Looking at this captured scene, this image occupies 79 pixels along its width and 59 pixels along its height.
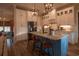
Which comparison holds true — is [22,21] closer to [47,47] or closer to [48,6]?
[48,6]

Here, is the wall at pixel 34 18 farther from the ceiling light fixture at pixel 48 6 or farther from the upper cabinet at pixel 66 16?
the upper cabinet at pixel 66 16

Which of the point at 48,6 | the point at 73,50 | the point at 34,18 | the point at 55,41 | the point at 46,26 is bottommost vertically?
the point at 73,50

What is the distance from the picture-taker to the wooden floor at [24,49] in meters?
2.17

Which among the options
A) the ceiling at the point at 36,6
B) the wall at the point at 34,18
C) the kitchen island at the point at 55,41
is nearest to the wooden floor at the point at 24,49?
the kitchen island at the point at 55,41

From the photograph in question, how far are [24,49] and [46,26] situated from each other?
0.58 meters

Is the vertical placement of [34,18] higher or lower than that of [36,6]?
lower

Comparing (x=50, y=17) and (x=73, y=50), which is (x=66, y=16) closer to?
(x=50, y=17)

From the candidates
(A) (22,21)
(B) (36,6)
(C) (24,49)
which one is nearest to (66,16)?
(B) (36,6)

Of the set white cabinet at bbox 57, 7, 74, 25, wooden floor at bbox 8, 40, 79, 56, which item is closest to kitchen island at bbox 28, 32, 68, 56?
wooden floor at bbox 8, 40, 79, 56

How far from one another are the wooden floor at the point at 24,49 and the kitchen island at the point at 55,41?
0.11m

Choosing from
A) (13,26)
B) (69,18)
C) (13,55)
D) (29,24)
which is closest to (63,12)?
(69,18)

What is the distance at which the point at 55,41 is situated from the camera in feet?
7.16

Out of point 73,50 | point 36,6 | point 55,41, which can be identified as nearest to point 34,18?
point 36,6

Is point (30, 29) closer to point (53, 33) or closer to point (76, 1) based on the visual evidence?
point (53, 33)
